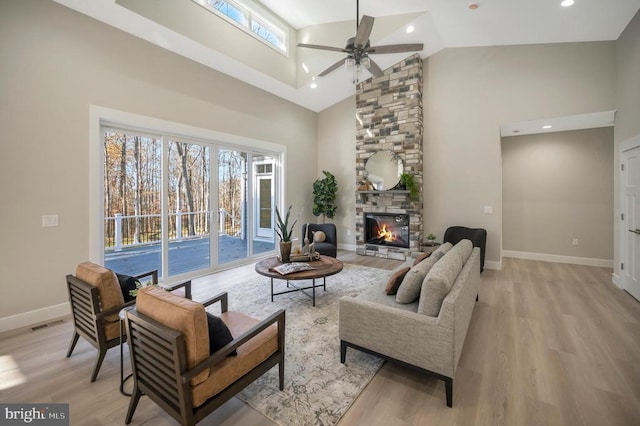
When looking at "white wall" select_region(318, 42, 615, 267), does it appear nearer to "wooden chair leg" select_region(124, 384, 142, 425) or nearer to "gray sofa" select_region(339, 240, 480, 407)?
"gray sofa" select_region(339, 240, 480, 407)

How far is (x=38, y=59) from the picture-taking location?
3098 mm

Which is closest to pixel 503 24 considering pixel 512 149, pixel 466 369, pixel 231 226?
pixel 512 149

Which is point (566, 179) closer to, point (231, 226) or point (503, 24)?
point (503, 24)

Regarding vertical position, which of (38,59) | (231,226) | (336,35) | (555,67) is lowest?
(231,226)

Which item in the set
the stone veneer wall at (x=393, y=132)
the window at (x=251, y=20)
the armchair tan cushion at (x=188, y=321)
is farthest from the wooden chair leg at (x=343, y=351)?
the window at (x=251, y=20)

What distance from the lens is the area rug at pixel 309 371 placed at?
1.86 meters

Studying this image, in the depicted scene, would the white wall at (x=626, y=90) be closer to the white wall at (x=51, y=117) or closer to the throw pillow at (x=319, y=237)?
the throw pillow at (x=319, y=237)

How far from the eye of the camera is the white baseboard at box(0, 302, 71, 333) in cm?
296

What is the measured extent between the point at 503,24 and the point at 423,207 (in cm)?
340

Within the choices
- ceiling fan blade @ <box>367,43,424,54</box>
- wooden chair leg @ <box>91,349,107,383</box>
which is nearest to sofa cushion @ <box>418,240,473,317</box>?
wooden chair leg @ <box>91,349,107,383</box>

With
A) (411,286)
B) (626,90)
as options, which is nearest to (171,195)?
(411,286)

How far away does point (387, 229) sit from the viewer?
6461mm

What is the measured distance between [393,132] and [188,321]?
225 inches

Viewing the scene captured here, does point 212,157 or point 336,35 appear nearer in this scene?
point 212,157
